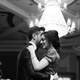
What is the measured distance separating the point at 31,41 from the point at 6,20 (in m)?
7.81

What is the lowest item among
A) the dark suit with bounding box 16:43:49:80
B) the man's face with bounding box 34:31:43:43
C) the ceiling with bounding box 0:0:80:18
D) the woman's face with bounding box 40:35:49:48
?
the dark suit with bounding box 16:43:49:80

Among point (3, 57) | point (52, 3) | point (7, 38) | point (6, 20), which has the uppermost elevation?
point (52, 3)

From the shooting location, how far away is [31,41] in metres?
2.36

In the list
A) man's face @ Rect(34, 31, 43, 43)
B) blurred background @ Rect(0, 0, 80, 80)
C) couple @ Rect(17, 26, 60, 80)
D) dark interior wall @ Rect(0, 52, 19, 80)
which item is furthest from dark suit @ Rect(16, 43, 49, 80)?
dark interior wall @ Rect(0, 52, 19, 80)

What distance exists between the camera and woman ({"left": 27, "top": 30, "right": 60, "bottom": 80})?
2.23 metres

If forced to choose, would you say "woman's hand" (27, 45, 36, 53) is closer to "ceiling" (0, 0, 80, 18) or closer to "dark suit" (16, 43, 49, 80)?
"dark suit" (16, 43, 49, 80)

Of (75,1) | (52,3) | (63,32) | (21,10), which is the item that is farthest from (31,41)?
(21,10)

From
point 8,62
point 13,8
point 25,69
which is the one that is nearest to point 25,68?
point 25,69

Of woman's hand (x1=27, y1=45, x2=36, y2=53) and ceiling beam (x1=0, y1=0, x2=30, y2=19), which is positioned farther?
ceiling beam (x1=0, y1=0, x2=30, y2=19)

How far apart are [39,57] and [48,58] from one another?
0.55 ft

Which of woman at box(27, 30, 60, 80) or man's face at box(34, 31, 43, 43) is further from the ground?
man's face at box(34, 31, 43, 43)

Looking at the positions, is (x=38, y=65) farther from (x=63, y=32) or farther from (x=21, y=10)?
(x=21, y=10)

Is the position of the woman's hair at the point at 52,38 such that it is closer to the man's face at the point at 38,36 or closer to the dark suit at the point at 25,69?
the man's face at the point at 38,36

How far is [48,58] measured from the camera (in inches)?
90.8
